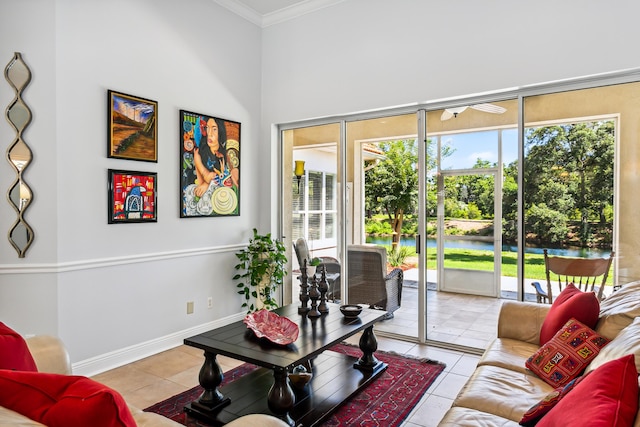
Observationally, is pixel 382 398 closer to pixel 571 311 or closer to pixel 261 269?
pixel 571 311

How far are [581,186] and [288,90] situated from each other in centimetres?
313

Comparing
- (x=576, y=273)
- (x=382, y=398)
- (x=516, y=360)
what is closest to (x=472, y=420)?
(x=516, y=360)

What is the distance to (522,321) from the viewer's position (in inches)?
108

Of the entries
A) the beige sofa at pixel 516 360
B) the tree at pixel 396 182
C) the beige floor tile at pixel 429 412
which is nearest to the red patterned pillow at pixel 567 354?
the beige sofa at pixel 516 360

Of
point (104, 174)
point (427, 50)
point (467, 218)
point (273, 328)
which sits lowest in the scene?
point (273, 328)

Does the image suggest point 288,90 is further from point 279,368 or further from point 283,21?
point 279,368

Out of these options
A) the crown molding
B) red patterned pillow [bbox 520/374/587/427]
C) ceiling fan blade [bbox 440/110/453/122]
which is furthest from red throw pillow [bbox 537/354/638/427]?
the crown molding

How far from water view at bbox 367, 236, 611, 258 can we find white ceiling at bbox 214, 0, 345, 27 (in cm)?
260

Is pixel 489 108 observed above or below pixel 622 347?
above

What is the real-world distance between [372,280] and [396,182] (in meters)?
1.08

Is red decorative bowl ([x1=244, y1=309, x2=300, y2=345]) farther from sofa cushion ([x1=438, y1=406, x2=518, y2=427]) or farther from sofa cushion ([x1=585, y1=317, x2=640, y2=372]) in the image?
sofa cushion ([x1=585, y1=317, x2=640, y2=372])

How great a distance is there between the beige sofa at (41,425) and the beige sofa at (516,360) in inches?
31.7

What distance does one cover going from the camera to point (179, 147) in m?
3.99

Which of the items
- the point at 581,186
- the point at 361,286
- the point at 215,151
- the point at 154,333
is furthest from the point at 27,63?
the point at 581,186
